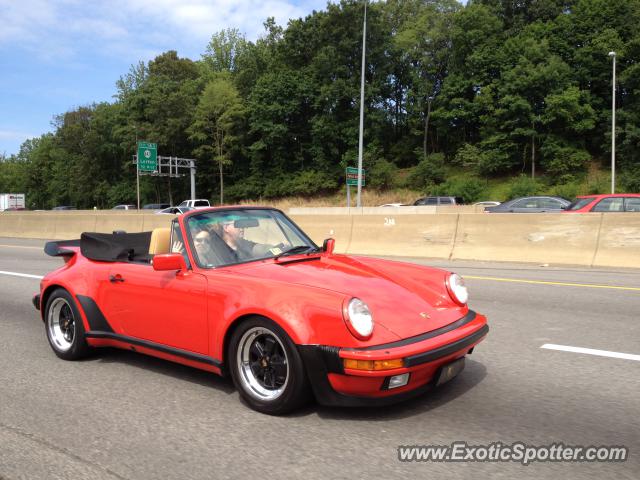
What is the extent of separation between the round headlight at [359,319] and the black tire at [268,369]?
0.39 metres

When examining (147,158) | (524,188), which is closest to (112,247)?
(524,188)

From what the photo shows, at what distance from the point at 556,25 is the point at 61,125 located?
7410 centimetres

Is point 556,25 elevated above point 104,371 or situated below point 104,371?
above

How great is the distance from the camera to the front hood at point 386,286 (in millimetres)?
3510

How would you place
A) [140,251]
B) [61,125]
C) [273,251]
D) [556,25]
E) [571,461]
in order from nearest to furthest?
[571,461], [273,251], [140,251], [556,25], [61,125]

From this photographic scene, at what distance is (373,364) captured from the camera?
124 inches

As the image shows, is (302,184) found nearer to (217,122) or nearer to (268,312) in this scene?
(217,122)

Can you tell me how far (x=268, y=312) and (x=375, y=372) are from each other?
77 centimetres

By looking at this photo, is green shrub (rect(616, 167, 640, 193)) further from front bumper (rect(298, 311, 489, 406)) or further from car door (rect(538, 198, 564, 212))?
front bumper (rect(298, 311, 489, 406))

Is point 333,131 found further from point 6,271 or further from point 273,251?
point 273,251

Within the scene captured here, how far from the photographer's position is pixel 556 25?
187 ft

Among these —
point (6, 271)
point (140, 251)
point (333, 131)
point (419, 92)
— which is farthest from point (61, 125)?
point (140, 251)

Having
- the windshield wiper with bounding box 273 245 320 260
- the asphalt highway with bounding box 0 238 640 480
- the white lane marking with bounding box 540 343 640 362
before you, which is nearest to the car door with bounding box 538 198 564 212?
the asphalt highway with bounding box 0 238 640 480

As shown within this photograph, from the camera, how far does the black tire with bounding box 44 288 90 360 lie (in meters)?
4.97
